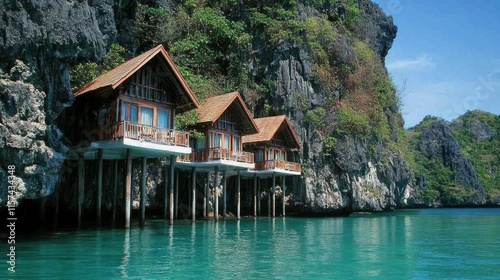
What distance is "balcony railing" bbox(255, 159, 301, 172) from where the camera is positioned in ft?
129

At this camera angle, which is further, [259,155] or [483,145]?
[483,145]

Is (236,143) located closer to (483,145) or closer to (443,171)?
(443,171)

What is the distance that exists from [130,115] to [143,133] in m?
1.84

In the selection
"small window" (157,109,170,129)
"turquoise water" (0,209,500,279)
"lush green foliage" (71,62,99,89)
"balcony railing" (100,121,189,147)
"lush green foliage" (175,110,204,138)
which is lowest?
"turquoise water" (0,209,500,279)

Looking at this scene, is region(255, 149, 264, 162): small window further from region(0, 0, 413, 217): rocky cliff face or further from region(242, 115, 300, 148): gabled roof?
region(0, 0, 413, 217): rocky cliff face

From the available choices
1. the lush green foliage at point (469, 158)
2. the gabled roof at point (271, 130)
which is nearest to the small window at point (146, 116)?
the gabled roof at point (271, 130)

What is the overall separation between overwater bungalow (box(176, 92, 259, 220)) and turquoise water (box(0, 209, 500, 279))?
1015 cm

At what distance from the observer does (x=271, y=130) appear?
39.9m

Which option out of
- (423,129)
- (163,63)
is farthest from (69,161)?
(423,129)

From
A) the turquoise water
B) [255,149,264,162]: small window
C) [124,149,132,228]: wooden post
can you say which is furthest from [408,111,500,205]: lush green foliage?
[124,149,132,228]: wooden post

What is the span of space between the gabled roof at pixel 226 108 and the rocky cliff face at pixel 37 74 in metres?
12.9

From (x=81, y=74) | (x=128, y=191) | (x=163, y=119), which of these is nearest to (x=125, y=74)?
(x=163, y=119)

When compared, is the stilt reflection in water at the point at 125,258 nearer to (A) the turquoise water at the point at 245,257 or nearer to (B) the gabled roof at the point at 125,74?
(A) the turquoise water at the point at 245,257

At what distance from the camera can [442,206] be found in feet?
339
